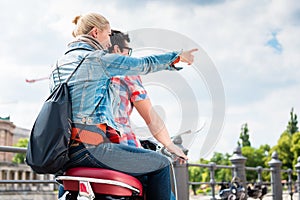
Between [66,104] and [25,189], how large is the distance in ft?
136

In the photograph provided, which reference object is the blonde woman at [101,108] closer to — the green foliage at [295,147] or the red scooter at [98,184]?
the red scooter at [98,184]

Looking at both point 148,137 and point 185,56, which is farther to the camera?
point 148,137

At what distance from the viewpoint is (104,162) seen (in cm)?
221

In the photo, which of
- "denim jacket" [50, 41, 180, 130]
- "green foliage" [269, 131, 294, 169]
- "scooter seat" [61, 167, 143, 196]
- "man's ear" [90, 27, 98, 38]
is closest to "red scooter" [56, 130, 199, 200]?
"scooter seat" [61, 167, 143, 196]

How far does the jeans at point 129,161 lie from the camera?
2182 millimetres

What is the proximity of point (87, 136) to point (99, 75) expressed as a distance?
0.98 feet

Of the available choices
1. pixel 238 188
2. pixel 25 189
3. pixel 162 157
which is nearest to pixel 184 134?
pixel 162 157

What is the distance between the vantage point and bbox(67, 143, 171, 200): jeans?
85.9 inches

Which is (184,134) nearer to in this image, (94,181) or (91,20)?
(94,181)

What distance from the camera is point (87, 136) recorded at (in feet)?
7.15

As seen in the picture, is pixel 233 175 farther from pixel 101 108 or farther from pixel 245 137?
pixel 245 137

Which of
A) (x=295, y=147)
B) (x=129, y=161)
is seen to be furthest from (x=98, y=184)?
(x=295, y=147)

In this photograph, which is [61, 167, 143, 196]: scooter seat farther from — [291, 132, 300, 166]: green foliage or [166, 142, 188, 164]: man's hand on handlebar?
[291, 132, 300, 166]: green foliage

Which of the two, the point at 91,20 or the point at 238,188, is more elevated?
the point at 91,20
